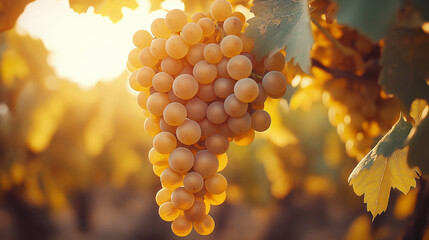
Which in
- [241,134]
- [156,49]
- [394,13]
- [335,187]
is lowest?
[335,187]

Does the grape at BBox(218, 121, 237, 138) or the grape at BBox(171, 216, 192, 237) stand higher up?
the grape at BBox(218, 121, 237, 138)

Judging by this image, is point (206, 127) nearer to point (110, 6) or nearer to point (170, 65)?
point (170, 65)

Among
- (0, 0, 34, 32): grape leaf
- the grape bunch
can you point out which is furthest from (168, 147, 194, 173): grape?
(0, 0, 34, 32): grape leaf

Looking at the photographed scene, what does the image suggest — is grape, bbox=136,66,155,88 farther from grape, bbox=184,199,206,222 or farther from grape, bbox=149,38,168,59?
grape, bbox=184,199,206,222

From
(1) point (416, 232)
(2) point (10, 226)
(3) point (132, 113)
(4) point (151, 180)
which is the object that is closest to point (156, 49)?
(1) point (416, 232)

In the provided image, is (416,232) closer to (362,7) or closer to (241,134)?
(241,134)

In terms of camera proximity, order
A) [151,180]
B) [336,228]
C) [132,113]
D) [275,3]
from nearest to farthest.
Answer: [275,3], [132,113], [151,180], [336,228]
